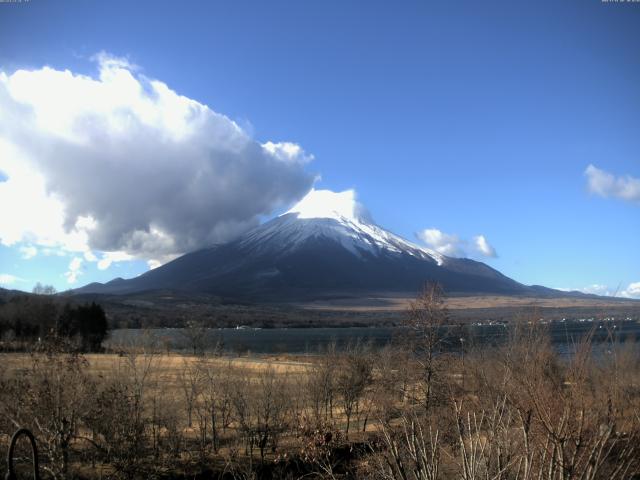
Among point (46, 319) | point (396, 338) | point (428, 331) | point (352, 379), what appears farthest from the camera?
point (46, 319)

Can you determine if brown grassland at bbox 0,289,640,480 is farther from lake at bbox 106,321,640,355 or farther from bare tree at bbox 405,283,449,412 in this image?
lake at bbox 106,321,640,355

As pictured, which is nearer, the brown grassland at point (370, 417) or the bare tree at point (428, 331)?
the brown grassland at point (370, 417)

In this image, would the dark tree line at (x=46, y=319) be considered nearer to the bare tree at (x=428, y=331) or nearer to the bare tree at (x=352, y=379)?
the bare tree at (x=352, y=379)

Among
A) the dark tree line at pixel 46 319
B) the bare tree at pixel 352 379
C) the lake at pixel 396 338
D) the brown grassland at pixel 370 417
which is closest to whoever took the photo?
the brown grassland at pixel 370 417

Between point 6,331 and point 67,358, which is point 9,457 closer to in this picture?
point 67,358

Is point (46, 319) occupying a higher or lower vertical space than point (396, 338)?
lower

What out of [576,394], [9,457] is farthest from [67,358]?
[576,394]

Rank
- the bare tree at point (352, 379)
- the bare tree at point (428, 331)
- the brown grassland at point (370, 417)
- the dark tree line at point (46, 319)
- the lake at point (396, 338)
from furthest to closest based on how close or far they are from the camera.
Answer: the dark tree line at point (46, 319) → the bare tree at point (352, 379) → the bare tree at point (428, 331) → the lake at point (396, 338) → the brown grassland at point (370, 417)

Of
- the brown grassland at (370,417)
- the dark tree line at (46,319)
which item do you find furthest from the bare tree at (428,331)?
the dark tree line at (46,319)

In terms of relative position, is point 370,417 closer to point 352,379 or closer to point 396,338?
point 352,379

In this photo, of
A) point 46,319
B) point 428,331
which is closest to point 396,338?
point 428,331

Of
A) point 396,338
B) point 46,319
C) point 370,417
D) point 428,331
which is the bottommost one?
point 370,417

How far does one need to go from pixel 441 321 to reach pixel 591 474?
2333 cm

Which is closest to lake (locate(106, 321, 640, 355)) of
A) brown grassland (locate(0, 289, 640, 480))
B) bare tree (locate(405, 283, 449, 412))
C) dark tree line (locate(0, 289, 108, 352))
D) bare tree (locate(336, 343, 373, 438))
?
bare tree (locate(405, 283, 449, 412))
